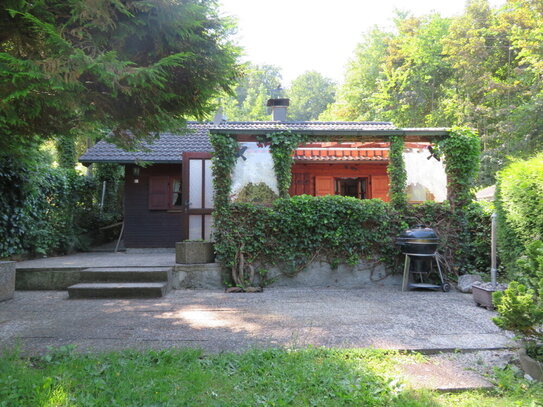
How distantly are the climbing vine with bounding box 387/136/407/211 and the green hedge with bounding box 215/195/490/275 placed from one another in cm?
31

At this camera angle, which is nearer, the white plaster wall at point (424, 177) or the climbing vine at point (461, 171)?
the climbing vine at point (461, 171)

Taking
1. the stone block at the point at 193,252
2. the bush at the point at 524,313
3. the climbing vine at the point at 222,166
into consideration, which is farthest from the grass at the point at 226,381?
the climbing vine at the point at 222,166

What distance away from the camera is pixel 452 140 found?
22.4ft

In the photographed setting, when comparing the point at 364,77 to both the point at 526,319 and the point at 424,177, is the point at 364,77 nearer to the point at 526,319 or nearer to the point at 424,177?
the point at 424,177

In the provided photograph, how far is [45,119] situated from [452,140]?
6830 mm

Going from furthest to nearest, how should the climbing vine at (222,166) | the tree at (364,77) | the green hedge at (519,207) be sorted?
the tree at (364,77)
the climbing vine at (222,166)
the green hedge at (519,207)

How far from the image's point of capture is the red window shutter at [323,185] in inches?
413

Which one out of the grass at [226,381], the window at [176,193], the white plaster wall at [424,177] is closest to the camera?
the grass at [226,381]

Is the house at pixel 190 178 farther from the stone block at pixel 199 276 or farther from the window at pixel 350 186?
the stone block at pixel 199 276

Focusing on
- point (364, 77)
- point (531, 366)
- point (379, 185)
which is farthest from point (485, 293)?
point (364, 77)

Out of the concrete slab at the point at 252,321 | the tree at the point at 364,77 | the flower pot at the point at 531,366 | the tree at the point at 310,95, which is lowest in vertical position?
the concrete slab at the point at 252,321

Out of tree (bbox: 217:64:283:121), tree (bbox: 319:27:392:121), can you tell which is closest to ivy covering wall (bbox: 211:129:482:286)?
tree (bbox: 217:64:283:121)

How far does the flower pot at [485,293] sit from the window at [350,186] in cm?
581

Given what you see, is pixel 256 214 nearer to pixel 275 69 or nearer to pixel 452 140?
pixel 452 140
